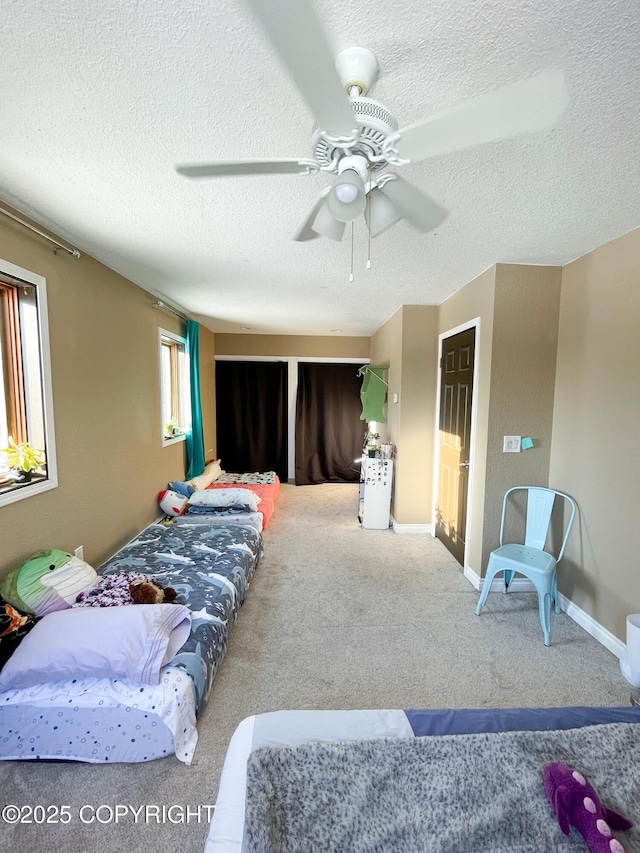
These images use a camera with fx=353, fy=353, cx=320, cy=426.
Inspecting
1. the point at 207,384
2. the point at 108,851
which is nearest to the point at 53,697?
the point at 108,851

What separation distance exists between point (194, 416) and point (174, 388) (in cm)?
42

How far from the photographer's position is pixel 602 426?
7.10 feet

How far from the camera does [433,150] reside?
3.41ft

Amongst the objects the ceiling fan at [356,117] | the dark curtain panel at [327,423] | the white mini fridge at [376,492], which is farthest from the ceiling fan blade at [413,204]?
the dark curtain panel at [327,423]

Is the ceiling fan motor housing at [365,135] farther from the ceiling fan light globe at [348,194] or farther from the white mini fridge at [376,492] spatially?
the white mini fridge at [376,492]

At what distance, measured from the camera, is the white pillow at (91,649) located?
1.43 metres

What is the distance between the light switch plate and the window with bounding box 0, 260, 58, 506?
301 centimetres

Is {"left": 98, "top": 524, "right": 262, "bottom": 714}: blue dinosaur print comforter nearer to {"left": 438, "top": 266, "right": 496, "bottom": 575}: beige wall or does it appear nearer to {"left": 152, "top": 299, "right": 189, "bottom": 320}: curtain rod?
{"left": 438, "top": 266, "right": 496, "bottom": 575}: beige wall

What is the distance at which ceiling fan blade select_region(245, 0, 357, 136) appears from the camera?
0.73 meters

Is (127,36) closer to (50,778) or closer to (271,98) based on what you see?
(271,98)

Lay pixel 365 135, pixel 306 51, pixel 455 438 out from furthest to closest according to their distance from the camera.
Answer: pixel 455 438
pixel 365 135
pixel 306 51

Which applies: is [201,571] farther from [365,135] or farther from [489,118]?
[489,118]

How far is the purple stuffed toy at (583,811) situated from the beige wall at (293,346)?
539 centimetres

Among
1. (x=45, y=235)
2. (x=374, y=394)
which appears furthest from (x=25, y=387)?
(x=374, y=394)
